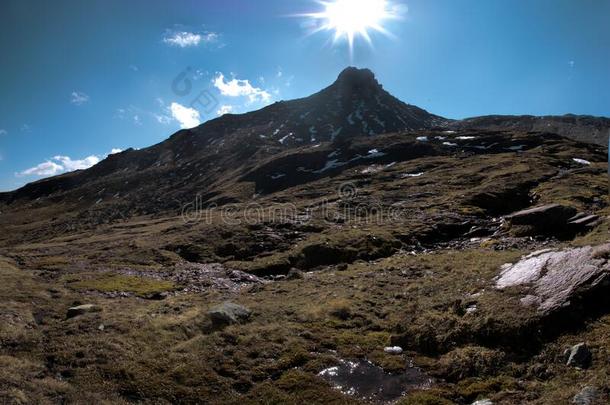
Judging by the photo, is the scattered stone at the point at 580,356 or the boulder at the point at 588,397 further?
the scattered stone at the point at 580,356

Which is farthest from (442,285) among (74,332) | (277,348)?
(74,332)

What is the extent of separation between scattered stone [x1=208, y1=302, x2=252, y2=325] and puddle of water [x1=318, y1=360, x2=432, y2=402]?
7088 millimetres

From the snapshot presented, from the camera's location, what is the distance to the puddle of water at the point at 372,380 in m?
14.5

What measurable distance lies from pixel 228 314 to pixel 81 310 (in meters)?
8.97

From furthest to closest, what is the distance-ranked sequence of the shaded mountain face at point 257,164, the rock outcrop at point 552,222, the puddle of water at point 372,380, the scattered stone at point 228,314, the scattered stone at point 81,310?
the shaded mountain face at point 257,164 → the rock outcrop at point 552,222 → the scattered stone at point 81,310 → the scattered stone at point 228,314 → the puddle of water at point 372,380

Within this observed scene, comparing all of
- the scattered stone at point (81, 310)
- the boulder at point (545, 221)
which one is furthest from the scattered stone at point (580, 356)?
the boulder at point (545, 221)

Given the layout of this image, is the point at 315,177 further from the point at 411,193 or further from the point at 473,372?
the point at 473,372

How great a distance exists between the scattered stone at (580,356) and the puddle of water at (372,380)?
15.6 feet

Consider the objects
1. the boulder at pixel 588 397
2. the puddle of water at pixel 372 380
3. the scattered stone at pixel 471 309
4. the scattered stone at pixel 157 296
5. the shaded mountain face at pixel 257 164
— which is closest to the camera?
the boulder at pixel 588 397

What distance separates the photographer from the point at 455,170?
89.2m

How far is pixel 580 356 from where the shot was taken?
13281 mm

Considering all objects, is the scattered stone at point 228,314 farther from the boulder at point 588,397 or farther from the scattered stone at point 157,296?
the boulder at point 588,397

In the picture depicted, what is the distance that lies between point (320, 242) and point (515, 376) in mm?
34215

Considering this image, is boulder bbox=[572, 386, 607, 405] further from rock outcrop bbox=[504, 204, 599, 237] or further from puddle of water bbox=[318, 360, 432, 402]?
rock outcrop bbox=[504, 204, 599, 237]
